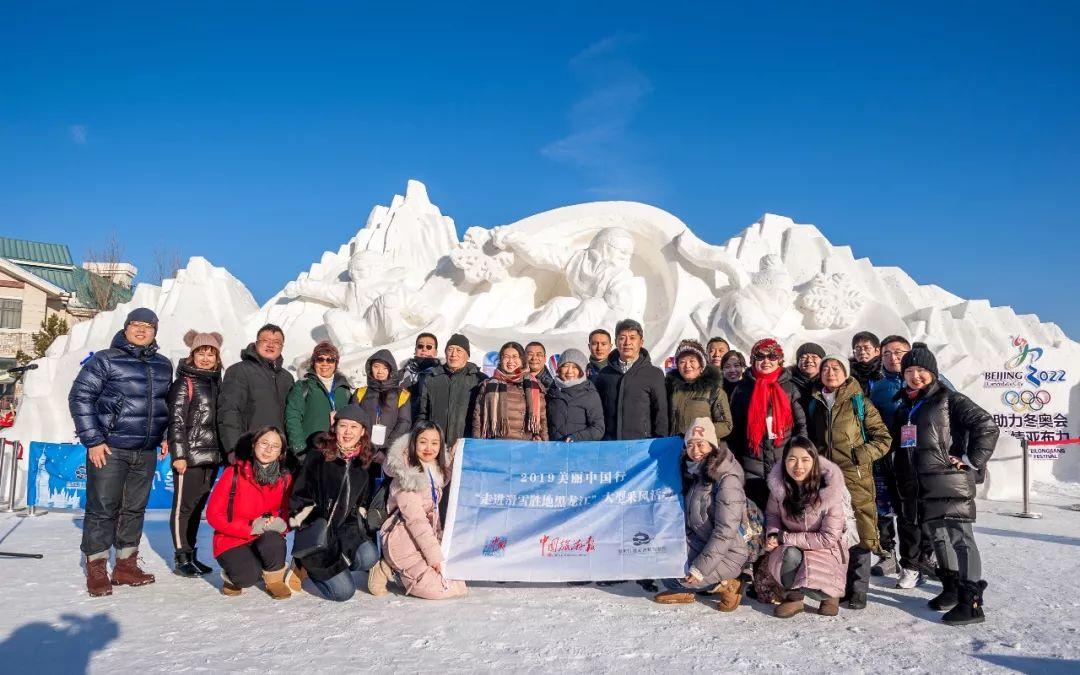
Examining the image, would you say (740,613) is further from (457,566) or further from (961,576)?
(457,566)

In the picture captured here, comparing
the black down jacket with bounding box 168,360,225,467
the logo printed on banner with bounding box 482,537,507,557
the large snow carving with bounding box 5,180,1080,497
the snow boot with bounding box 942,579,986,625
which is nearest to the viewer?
the snow boot with bounding box 942,579,986,625

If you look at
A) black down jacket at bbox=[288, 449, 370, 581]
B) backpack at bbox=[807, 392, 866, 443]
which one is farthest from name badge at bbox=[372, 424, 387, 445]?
backpack at bbox=[807, 392, 866, 443]

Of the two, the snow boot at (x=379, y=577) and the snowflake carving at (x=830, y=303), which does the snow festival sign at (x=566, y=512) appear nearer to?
the snow boot at (x=379, y=577)

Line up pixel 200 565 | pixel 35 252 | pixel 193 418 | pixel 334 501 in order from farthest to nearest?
1. pixel 35 252
2. pixel 200 565
3. pixel 193 418
4. pixel 334 501

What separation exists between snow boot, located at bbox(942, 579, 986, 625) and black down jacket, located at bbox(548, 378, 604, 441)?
6.01ft

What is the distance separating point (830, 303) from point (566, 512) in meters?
6.30

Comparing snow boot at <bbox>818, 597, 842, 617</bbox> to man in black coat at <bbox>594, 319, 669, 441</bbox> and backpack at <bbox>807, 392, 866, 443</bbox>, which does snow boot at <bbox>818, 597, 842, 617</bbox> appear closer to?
backpack at <bbox>807, 392, 866, 443</bbox>

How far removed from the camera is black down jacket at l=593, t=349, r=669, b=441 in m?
4.06

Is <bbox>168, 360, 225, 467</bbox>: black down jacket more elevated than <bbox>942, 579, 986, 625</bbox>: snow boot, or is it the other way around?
<bbox>168, 360, 225, 467</bbox>: black down jacket

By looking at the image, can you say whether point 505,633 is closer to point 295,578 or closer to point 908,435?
point 295,578

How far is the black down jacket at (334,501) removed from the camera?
3.56 m

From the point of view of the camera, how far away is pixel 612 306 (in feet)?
31.1

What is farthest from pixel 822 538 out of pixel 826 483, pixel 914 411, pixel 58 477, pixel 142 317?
pixel 58 477

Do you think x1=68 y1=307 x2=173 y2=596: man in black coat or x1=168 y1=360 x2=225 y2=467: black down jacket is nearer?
x1=68 y1=307 x2=173 y2=596: man in black coat
